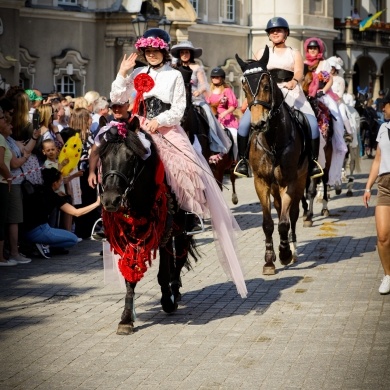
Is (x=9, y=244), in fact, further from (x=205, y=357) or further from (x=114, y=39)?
(x=114, y=39)

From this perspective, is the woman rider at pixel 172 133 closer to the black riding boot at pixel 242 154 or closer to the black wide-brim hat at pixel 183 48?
the black riding boot at pixel 242 154

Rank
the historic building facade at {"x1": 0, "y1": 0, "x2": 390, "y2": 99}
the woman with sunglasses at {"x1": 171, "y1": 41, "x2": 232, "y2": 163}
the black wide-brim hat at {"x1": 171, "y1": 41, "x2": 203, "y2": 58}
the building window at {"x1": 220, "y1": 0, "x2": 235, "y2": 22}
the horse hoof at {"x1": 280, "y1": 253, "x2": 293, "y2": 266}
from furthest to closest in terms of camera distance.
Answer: the building window at {"x1": 220, "y1": 0, "x2": 235, "y2": 22} → the historic building facade at {"x1": 0, "y1": 0, "x2": 390, "y2": 99} → the woman with sunglasses at {"x1": 171, "y1": 41, "x2": 232, "y2": 163} → the black wide-brim hat at {"x1": 171, "y1": 41, "x2": 203, "y2": 58} → the horse hoof at {"x1": 280, "y1": 253, "x2": 293, "y2": 266}

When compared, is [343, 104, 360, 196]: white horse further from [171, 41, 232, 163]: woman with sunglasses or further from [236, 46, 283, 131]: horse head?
[236, 46, 283, 131]: horse head

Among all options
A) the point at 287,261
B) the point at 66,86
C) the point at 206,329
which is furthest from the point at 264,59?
the point at 66,86

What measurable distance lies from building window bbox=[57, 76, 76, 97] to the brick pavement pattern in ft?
74.5

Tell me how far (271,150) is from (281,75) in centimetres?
116

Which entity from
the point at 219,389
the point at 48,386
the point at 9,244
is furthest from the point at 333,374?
the point at 9,244

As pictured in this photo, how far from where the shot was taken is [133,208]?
991 cm

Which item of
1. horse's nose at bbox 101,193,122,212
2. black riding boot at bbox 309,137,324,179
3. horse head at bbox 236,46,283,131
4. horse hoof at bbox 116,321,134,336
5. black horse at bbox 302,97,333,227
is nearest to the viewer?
horse's nose at bbox 101,193,122,212

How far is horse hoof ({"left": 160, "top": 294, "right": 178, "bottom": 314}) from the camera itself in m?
10.6

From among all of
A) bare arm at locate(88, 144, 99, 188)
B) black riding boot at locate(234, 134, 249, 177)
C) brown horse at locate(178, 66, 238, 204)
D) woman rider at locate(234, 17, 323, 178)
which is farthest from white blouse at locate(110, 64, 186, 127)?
brown horse at locate(178, 66, 238, 204)

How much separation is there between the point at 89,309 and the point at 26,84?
82.9 ft

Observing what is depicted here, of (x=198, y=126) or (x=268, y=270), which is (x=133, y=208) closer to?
(x=268, y=270)

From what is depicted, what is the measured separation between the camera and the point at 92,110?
20562 mm
